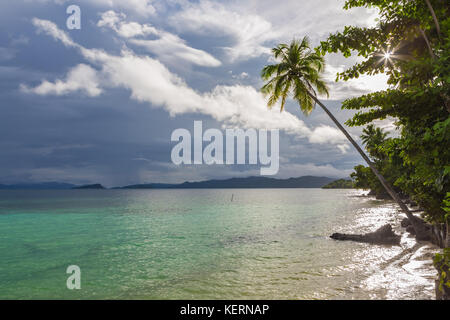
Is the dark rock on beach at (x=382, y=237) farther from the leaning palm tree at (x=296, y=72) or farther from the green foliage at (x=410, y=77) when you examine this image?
the green foliage at (x=410, y=77)

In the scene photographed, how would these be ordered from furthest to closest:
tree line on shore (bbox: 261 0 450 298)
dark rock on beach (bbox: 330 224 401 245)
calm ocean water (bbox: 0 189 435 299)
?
dark rock on beach (bbox: 330 224 401 245)
calm ocean water (bbox: 0 189 435 299)
tree line on shore (bbox: 261 0 450 298)

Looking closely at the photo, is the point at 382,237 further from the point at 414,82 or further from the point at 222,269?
the point at 414,82

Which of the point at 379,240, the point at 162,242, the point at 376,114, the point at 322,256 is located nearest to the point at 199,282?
the point at 322,256

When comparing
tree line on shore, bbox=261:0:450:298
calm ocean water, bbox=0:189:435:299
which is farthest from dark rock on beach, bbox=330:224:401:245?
tree line on shore, bbox=261:0:450:298

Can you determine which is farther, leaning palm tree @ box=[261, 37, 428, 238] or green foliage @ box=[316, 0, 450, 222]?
leaning palm tree @ box=[261, 37, 428, 238]

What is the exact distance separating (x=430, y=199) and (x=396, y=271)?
3928 millimetres

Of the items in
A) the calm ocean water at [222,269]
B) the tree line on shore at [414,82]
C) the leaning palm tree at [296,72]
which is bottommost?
the calm ocean water at [222,269]

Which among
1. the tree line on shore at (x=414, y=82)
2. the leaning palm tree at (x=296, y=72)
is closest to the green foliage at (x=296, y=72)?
the leaning palm tree at (x=296, y=72)

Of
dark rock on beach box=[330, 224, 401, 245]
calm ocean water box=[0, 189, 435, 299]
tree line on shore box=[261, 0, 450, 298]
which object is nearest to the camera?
tree line on shore box=[261, 0, 450, 298]

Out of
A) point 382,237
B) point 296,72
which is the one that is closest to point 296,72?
point 296,72

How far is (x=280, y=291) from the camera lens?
34.4 feet

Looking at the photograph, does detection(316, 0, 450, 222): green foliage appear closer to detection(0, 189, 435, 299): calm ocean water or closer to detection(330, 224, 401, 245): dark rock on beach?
detection(0, 189, 435, 299): calm ocean water

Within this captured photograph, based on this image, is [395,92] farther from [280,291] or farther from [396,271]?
[396,271]
